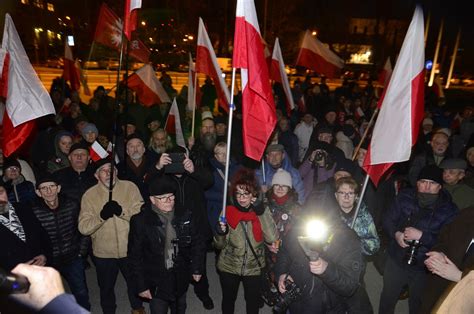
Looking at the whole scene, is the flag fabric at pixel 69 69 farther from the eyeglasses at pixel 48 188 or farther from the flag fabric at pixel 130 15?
the eyeglasses at pixel 48 188

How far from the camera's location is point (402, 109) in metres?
3.87

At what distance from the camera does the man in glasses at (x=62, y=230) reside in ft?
13.2

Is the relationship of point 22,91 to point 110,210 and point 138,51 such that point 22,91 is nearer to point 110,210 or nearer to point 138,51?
point 110,210

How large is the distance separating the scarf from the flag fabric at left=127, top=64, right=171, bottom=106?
188 inches

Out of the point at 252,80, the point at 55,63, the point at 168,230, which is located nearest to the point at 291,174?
the point at 252,80

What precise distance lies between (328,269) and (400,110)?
1907mm

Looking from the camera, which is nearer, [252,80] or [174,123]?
[252,80]

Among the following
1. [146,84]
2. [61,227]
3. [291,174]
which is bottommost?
[61,227]

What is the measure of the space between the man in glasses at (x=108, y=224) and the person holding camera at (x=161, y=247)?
521 millimetres

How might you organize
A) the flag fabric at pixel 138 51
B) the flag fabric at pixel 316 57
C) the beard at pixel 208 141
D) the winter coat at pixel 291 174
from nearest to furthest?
the winter coat at pixel 291 174
the beard at pixel 208 141
the flag fabric at pixel 316 57
the flag fabric at pixel 138 51

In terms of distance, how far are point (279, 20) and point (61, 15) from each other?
16.6m

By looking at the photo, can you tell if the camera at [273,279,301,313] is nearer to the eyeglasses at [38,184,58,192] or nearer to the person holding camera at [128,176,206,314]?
the person holding camera at [128,176,206,314]

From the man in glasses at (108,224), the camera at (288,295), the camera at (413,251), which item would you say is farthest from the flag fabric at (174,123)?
the camera at (413,251)

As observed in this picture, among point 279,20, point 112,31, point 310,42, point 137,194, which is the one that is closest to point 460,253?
point 137,194
